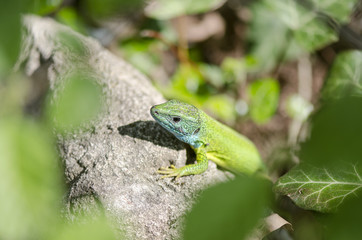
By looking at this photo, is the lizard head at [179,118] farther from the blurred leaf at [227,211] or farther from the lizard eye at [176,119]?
the blurred leaf at [227,211]

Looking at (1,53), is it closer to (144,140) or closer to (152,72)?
(144,140)

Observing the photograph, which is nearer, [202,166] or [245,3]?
[202,166]

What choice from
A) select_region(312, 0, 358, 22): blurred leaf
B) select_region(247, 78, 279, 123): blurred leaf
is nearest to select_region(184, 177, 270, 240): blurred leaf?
select_region(312, 0, 358, 22): blurred leaf

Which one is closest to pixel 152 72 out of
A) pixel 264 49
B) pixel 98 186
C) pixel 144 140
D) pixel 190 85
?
pixel 190 85

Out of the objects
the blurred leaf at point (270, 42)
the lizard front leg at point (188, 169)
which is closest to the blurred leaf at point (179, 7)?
the blurred leaf at point (270, 42)

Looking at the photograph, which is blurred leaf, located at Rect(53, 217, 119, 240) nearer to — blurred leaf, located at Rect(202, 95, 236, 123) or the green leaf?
the green leaf

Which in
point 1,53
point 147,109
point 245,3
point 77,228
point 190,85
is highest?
point 1,53

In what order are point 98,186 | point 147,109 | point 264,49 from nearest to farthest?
point 98,186, point 147,109, point 264,49
